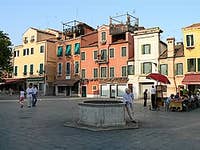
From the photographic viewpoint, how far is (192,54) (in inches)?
1496

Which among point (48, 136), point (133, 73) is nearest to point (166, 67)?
point (133, 73)

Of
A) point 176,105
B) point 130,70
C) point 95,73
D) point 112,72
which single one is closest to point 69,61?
point 95,73

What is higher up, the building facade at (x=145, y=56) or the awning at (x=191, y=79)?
the building facade at (x=145, y=56)

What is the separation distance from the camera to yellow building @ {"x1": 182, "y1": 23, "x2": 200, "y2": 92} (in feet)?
122

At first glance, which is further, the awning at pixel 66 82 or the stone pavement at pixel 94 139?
the awning at pixel 66 82

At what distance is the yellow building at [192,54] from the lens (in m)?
37.3

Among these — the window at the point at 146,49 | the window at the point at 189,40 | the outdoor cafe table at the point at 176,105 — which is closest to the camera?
the outdoor cafe table at the point at 176,105

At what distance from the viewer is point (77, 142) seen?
352 inches

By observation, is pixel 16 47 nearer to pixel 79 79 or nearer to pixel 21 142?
pixel 79 79

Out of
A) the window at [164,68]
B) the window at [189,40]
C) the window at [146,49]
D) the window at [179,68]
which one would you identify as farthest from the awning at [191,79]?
the window at [146,49]

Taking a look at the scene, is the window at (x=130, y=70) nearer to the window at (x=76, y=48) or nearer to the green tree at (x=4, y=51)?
the window at (x=76, y=48)

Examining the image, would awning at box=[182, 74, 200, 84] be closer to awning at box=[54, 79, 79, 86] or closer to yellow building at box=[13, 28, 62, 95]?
awning at box=[54, 79, 79, 86]

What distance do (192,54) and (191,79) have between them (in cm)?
327

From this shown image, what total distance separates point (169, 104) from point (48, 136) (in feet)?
45.4
